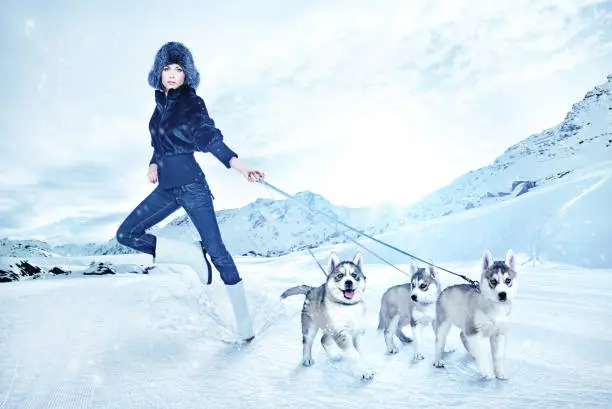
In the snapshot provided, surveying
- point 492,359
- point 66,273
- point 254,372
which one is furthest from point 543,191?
point 66,273

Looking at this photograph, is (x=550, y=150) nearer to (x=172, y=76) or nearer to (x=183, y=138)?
(x=172, y=76)

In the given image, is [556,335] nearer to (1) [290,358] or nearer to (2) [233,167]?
(1) [290,358]

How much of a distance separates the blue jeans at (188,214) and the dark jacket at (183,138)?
0.10 metres

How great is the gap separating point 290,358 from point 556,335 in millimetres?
2278

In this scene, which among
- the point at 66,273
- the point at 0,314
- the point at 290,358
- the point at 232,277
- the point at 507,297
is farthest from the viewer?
the point at 66,273

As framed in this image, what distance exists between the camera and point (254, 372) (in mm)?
2971

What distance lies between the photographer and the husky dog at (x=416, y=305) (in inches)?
121

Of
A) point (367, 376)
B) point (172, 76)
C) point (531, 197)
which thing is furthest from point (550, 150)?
point (367, 376)

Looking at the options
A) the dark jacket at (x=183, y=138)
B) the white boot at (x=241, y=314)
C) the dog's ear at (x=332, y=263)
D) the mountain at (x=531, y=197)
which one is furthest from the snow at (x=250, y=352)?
the mountain at (x=531, y=197)

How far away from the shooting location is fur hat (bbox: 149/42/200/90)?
3.81 m

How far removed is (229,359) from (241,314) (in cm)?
58

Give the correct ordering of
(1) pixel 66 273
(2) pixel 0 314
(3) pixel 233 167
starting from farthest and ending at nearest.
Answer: (1) pixel 66 273, (2) pixel 0 314, (3) pixel 233 167

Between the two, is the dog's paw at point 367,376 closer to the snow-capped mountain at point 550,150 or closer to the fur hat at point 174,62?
the fur hat at point 174,62

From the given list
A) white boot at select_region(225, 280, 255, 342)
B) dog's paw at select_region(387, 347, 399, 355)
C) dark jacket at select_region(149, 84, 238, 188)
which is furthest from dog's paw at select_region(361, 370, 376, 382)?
dark jacket at select_region(149, 84, 238, 188)
